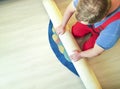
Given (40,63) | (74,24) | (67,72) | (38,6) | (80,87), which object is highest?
(38,6)

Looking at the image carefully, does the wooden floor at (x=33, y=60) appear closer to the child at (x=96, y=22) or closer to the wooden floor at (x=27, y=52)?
the wooden floor at (x=27, y=52)

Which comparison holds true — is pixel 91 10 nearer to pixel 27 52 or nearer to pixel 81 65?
pixel 81 65

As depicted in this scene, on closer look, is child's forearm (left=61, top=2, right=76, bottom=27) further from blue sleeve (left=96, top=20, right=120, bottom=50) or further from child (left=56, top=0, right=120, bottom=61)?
blue sleeve (left=96, top=20, right=120, bottom=50)

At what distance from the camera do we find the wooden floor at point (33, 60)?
1.19 m

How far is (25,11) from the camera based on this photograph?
1.41 meters

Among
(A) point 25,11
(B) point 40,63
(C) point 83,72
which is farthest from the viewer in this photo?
(A) point 25,11

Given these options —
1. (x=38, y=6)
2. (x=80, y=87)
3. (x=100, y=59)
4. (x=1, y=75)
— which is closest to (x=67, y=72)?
(x=80, y=87)

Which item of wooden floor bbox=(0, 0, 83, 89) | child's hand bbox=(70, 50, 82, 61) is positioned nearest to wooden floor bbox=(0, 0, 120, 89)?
wooden floor bbox=(0, 0, 83, 89)

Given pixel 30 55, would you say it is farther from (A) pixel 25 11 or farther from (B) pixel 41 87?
(A) pixel 25 11

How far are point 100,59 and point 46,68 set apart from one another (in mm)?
311

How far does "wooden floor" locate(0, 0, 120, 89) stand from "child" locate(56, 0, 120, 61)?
0.44 ft

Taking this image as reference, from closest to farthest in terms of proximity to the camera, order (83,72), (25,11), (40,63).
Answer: (83,72) → (40,63) → (25,11)

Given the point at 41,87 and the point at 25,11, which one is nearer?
the point at 41,87

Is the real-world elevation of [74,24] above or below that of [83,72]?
above
